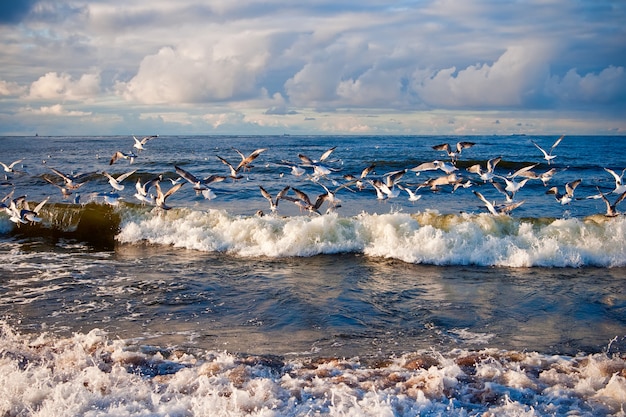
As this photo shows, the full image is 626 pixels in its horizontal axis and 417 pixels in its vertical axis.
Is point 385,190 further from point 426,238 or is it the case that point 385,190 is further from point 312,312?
point 312,312

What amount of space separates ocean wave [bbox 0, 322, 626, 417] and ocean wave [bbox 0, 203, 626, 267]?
21.0 feet

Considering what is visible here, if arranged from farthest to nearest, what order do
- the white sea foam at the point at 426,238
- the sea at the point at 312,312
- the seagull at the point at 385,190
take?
the seagull at the point at 385,190, the white sea foam at the point at 426,238, the sea at the point at 312,312

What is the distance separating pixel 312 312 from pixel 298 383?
128 inches

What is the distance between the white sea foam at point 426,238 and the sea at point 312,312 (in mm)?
53

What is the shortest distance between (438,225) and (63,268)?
10317 mm

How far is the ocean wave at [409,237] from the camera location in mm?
14414

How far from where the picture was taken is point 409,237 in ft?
51.1

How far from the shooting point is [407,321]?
9.73m

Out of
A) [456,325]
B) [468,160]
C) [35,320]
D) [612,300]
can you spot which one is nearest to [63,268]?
[35,320]

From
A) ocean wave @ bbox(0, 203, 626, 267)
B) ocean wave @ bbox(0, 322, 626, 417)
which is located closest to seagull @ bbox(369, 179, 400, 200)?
ocean wave @ bbox(0, 203, 626, 267)

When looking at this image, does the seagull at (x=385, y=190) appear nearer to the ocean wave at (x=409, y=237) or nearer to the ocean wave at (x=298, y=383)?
the ocean wave at (x=409, y=237)

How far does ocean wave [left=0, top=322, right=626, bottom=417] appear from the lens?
252 inches

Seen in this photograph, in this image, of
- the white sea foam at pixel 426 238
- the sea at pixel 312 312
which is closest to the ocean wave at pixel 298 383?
the sea at pixel 312 312

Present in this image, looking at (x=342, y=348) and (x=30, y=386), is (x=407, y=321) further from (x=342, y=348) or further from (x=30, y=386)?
(x=30, y=386)
